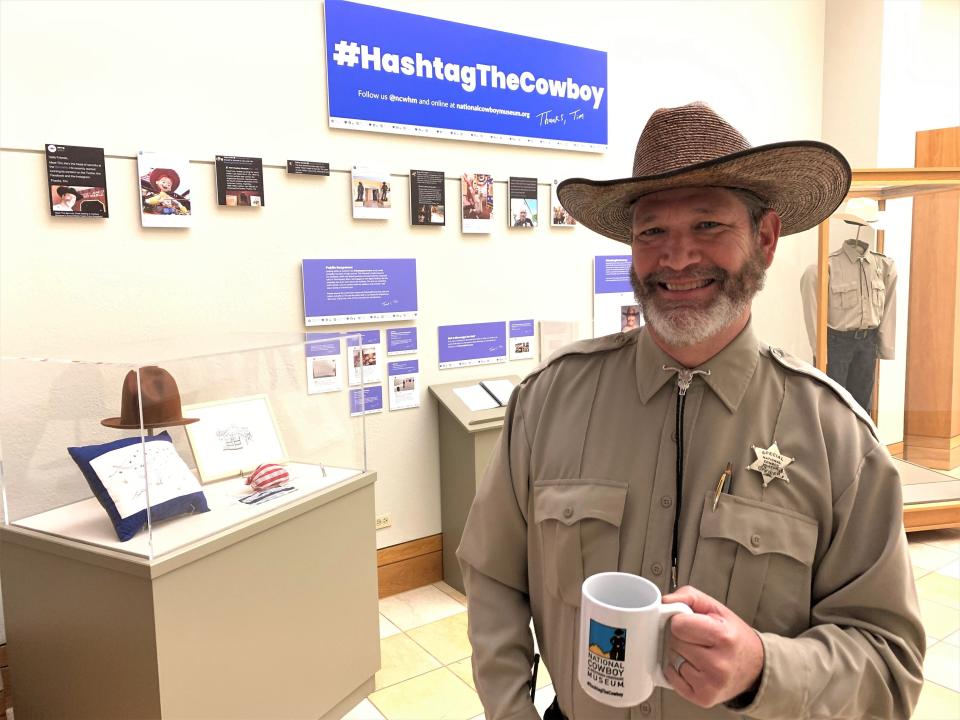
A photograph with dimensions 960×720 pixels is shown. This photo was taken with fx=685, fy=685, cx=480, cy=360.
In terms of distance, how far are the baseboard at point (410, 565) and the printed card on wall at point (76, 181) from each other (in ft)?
6.97

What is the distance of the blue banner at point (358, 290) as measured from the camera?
3295 millimetres

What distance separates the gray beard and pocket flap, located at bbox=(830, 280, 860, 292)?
11.4ft

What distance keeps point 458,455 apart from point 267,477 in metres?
1.43

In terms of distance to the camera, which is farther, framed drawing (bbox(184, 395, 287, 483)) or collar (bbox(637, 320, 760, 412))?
framed drawing (bbox(184, 395, 287, 483))

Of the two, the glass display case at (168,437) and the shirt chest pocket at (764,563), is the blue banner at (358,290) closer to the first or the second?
the glass display case at (168,437)

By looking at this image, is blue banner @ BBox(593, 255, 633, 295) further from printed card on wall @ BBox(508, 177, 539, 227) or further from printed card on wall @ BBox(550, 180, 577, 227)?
printed card on wall @ BBox(508, 177, 539, 227)

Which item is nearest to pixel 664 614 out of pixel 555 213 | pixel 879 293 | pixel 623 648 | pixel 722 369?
pixel 623 648

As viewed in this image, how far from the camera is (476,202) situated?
377cm

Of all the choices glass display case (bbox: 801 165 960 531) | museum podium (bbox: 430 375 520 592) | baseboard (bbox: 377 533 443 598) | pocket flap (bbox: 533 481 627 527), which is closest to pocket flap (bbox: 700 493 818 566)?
pocket flap (bbox: 533 481 627 527)

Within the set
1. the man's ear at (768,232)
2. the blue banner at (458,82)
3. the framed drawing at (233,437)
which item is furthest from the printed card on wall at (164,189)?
the man's ear at (768,232)

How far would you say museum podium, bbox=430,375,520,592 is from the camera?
3533 mm

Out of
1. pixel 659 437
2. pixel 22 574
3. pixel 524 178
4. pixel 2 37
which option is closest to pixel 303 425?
pixel 22 574

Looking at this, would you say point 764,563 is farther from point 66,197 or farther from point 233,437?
point 66,197

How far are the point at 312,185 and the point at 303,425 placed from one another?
1353mm
